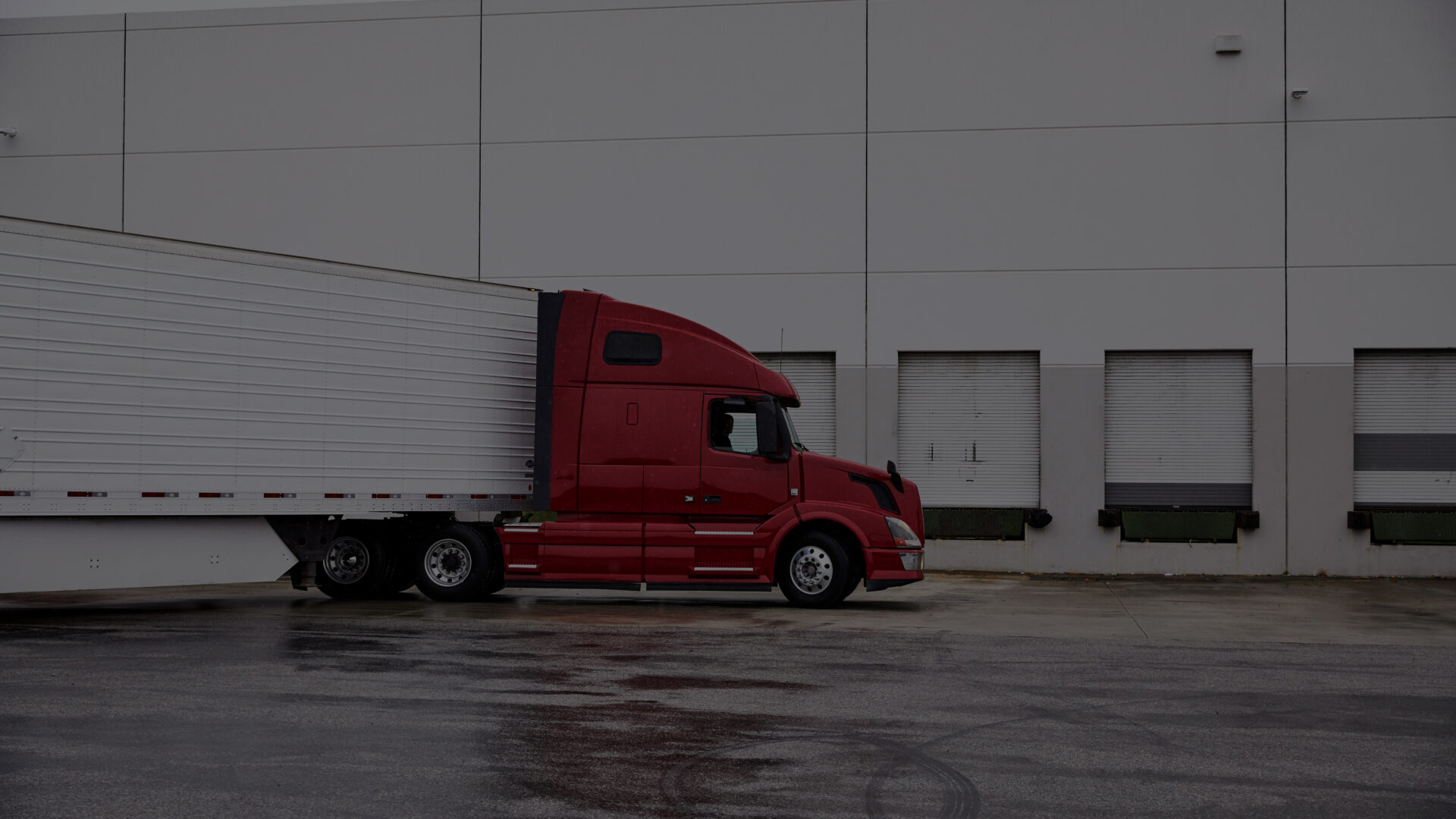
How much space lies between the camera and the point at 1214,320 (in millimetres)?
20516

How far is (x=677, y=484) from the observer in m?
14.5

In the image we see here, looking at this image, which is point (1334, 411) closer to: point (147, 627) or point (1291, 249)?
point (1291, 249)

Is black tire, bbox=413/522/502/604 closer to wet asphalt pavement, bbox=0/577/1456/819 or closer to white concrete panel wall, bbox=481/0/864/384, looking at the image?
wet asphalt pavement, bbox=0/577/1456/819

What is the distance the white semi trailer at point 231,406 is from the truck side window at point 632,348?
3.45 feet

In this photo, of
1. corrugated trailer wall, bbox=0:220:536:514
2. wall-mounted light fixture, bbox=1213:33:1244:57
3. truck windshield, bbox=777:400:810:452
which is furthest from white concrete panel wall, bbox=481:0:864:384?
corrugated trailer wall, bbox=0:220:536:514

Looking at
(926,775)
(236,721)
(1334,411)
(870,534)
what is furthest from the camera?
(1334,411)

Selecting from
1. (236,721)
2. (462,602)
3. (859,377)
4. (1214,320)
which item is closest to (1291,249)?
(1214,320)

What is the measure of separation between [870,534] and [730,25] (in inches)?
430

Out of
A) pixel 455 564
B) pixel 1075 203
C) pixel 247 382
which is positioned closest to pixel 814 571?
pixel 455 564

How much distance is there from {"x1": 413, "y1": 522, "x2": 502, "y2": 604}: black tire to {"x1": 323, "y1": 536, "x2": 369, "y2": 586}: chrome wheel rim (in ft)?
2.07

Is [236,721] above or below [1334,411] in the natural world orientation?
below

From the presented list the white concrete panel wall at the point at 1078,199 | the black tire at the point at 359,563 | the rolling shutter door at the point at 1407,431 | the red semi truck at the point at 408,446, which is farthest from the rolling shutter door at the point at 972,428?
the black tire at the point at 359,563

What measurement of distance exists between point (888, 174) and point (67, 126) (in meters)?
15.0

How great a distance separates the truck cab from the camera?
1441 cm
